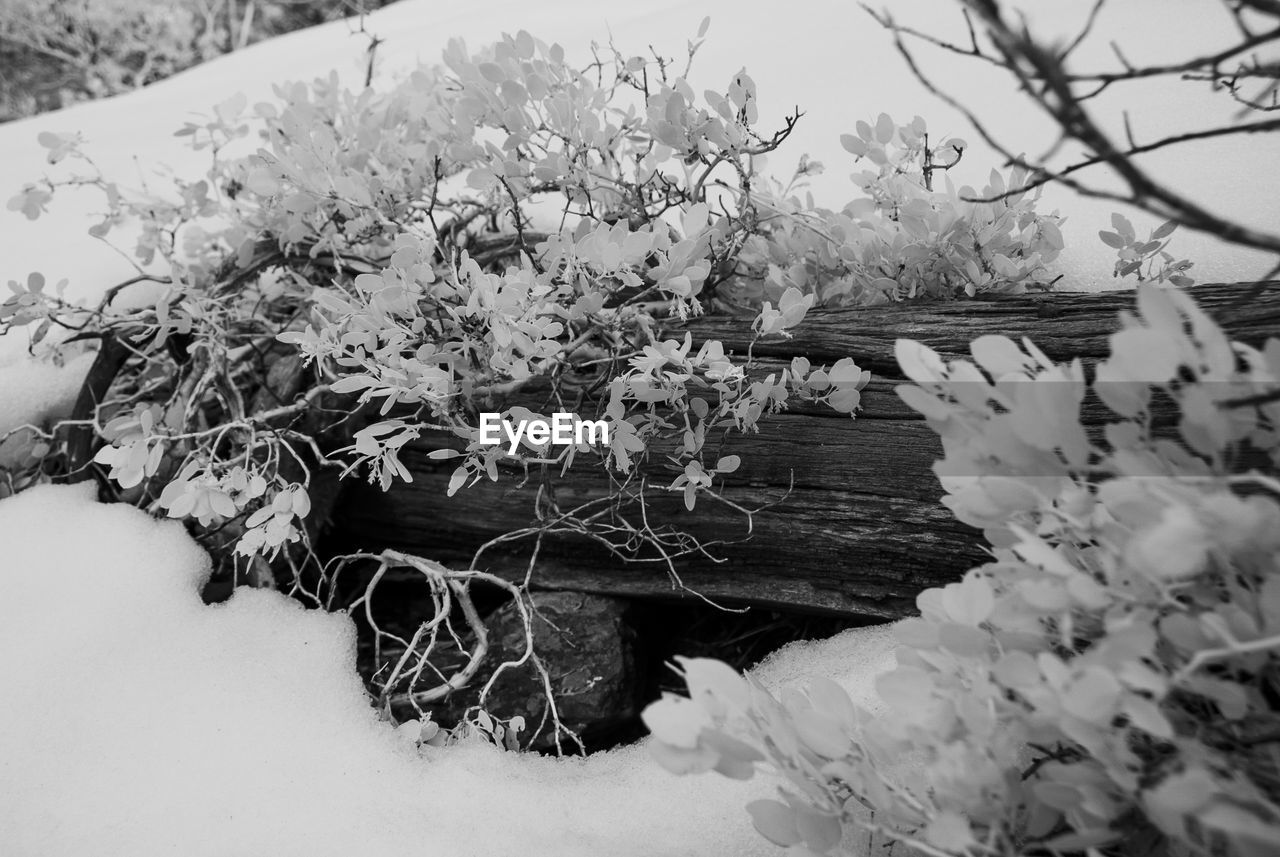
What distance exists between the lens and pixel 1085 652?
0.58 m

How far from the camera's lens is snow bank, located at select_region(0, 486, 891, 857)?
94 cm

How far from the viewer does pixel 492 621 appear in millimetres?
1313

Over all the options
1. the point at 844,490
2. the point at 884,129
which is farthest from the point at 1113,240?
the point at 844,490

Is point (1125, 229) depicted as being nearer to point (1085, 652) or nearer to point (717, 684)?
point (1085, 652)

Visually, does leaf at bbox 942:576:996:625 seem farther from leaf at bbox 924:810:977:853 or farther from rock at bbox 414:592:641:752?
rock at bbox 414:592:641:752

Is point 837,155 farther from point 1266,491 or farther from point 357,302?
point 1266,491

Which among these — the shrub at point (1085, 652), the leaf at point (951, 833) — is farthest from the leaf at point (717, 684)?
the leaf at point (951, 833)

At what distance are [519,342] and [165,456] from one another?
0.88m

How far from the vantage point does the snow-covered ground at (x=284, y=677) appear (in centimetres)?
96

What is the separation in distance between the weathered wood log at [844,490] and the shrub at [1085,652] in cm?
44

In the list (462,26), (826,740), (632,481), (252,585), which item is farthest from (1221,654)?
(462,26)

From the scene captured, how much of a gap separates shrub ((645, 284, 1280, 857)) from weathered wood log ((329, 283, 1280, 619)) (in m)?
0.44

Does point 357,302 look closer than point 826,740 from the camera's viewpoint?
No

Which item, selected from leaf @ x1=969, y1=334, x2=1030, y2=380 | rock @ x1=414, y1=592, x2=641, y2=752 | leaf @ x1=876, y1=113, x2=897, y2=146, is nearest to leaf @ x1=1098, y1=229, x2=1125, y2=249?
leaf @ x1=876, y1=113, x2=897, y2=146
